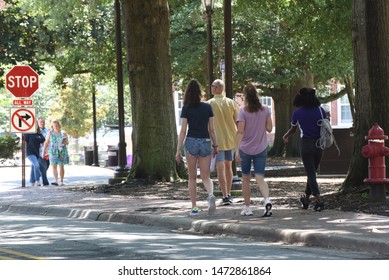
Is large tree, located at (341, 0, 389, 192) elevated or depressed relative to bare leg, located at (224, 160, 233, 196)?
elevated

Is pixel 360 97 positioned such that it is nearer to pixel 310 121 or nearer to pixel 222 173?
pixel 310 121

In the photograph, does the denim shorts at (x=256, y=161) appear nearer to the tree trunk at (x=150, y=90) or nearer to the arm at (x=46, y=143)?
the tree trunk at (x=150, y=90)

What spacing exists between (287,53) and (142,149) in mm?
17911

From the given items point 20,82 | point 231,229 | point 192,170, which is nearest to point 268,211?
point 231,229

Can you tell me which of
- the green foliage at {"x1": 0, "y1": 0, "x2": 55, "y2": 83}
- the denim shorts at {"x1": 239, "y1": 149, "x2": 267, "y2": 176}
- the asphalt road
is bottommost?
the asphalt road

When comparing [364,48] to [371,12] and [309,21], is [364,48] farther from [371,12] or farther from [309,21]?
[309,21]

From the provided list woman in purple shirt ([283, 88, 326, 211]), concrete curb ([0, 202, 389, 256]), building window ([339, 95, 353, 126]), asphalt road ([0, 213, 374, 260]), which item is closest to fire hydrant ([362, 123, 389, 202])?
woman in purple shirt ([283, 88, 326, 211])

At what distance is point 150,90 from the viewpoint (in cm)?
2433

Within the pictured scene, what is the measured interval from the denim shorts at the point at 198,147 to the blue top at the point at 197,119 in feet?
0.20

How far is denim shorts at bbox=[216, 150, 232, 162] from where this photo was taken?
16.7 meters

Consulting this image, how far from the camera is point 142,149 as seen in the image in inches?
954

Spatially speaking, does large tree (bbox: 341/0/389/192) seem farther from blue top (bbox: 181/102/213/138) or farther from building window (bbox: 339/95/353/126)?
building window (bbox: 339/95/353/126)

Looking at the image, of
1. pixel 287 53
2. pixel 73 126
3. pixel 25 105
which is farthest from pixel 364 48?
pixel 73 126

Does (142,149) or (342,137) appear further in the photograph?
(342,137)
